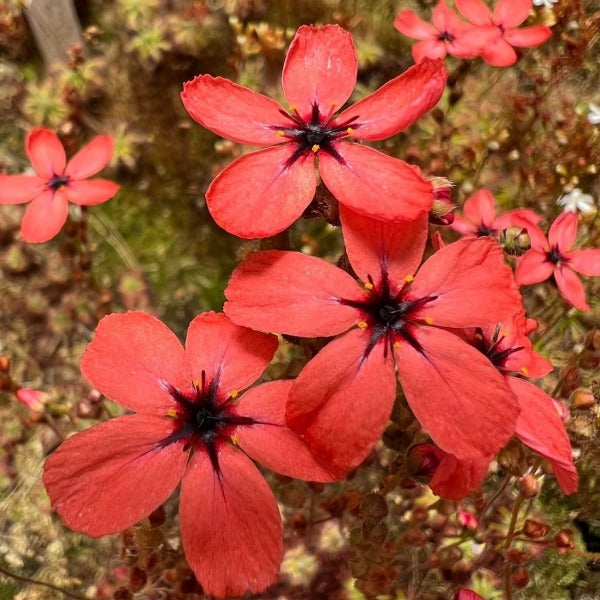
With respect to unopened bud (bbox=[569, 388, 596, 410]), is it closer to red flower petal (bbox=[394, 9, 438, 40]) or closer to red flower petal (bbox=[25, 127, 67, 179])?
red flower petal (bbox=[394, 9, 438, 40])

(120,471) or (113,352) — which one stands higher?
(113,352)

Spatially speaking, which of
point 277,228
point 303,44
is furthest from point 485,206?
point 277,228

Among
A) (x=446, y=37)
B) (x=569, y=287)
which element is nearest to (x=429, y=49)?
(x=446, y=37)

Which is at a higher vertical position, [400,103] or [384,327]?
[400,103]

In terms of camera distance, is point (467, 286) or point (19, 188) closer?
point (467, 286)

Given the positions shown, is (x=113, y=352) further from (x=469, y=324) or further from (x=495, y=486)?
(x=495, y=486)

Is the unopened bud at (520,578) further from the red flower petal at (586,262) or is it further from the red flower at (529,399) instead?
the red flower petal at (586,262)

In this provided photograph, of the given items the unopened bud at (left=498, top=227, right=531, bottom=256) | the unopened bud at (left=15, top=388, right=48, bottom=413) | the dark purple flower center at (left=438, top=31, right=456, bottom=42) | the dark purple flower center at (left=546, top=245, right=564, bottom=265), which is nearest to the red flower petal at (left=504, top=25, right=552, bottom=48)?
the dark purple flower center at (left=438, top=31, right=456, bottom=42)

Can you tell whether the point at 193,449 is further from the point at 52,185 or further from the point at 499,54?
the point at 499,54

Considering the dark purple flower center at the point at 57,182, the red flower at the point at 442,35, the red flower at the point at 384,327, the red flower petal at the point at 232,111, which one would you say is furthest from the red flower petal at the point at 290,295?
the red flower at the point at 442,35
